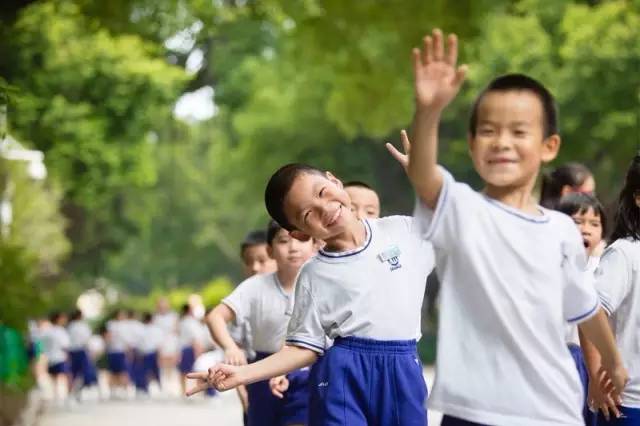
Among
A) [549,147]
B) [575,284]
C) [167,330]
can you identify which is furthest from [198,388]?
[167,330]

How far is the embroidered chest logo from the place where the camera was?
637cm

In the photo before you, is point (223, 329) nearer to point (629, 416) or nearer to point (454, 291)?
point (629, 416)

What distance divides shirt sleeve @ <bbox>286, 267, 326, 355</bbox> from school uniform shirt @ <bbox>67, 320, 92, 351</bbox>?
22.6 metres

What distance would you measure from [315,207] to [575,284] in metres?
1.60

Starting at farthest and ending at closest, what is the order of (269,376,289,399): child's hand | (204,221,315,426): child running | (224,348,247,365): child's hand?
(204,221,315,426): child running
(269,376,289,399): child's hand
(224,348,247,365): child's hand

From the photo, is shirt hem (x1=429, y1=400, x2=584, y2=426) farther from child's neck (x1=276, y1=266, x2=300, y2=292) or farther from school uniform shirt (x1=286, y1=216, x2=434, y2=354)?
child's neck (x1=276, y1=266, x2=300, y2=292)

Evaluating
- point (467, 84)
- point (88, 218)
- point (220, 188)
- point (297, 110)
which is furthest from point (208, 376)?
point (220, 188)

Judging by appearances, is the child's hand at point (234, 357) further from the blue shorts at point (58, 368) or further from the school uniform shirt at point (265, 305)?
the blue shorts at point (58, 368)

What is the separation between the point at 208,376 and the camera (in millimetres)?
5957

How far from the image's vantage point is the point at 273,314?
28.6 feet

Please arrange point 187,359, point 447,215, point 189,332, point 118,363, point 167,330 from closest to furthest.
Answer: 1. point 447,215
2. point 189,332
3. point 187,359
4. point 118,363
5. point 167,330

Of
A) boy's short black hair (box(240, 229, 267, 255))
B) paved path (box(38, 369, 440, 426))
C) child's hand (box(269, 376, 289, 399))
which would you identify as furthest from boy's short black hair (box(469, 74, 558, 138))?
paved path (box(38, 369, 440, 426))

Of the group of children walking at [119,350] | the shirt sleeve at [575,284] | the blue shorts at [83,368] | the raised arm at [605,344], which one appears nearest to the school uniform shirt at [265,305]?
the raised arm at [605,344]

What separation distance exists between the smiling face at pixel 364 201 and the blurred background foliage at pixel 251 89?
7.06 feet
